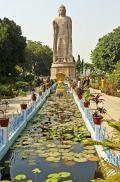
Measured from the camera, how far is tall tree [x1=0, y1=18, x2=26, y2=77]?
3922 centimetres

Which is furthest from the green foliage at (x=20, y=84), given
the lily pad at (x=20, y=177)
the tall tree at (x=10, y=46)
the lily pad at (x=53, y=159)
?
the lily pad at (x=20, y=177)

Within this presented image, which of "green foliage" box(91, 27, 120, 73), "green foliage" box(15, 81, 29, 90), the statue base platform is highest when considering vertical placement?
"green foliage" box(91, 27, 120, 73)

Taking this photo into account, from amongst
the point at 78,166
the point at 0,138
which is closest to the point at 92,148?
the point at 78,166

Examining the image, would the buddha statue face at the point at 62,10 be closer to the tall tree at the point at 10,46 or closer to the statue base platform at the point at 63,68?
the statue base platform at the point at 63,68

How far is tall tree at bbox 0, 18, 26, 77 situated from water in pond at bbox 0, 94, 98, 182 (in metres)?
25.8

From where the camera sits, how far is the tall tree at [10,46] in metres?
39.2

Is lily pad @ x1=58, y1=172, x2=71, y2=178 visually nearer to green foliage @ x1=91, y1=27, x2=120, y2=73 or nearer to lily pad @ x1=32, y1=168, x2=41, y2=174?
lily pad @ x1=32, y1=168, x2=41, y2=174

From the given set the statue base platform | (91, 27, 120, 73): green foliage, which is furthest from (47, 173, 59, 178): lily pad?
the statue base platform

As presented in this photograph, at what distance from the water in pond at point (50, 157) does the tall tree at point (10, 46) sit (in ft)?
84.8

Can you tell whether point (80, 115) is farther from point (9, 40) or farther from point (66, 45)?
point (66, 45)

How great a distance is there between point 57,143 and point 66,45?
5434cm

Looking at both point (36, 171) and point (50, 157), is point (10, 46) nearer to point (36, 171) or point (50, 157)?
point (50, 157)

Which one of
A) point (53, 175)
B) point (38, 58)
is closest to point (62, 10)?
point (38, 58)

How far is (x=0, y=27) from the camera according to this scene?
1660 inches
